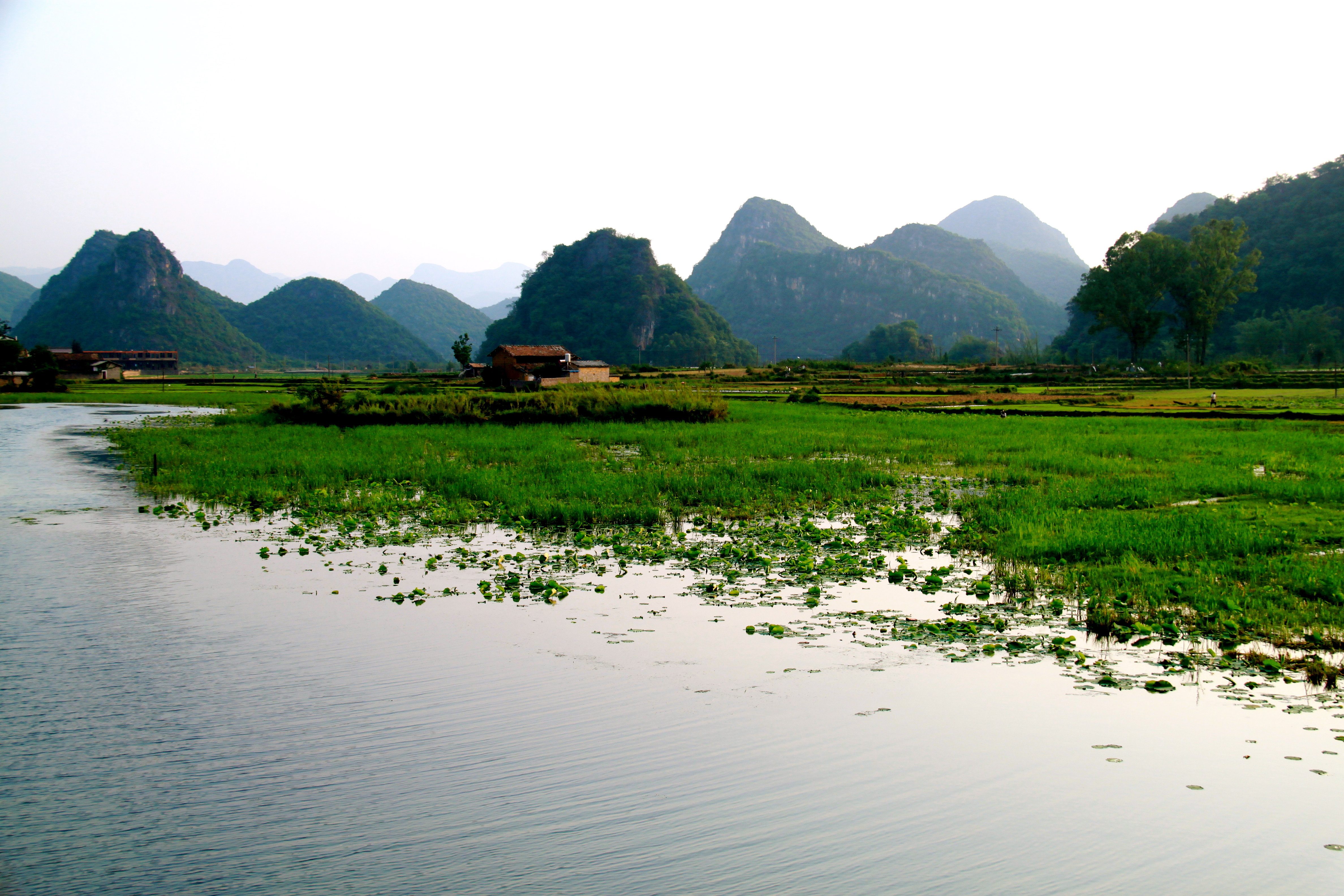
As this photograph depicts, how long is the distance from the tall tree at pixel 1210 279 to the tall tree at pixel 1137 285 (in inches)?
32.8

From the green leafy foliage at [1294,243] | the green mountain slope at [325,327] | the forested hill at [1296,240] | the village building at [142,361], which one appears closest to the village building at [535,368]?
the village building at [142,361]

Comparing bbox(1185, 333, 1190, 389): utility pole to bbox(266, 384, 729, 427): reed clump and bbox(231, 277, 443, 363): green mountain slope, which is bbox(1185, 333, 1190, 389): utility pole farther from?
bbox(231, 277, 443, 363): green mountain slope

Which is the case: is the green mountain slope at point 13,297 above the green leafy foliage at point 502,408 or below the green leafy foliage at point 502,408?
above

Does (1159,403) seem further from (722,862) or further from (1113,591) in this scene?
(722,862)

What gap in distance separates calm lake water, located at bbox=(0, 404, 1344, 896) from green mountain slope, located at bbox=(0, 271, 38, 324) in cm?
21155

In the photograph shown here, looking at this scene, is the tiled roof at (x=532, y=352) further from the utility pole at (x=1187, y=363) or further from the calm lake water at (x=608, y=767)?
the calm lake water at (x=608, y=767)

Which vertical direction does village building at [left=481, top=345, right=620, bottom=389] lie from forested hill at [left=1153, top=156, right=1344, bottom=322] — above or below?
below

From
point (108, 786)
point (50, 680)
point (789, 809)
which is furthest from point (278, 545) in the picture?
point (789, 809)

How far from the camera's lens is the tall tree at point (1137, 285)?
65.4 m

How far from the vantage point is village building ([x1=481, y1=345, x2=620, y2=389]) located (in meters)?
60.5

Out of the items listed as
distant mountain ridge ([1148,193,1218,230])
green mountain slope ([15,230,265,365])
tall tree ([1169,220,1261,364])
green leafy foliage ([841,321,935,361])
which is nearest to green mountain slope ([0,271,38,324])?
green mountain slope ([15,230,265,365])

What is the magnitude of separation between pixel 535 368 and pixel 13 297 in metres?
198

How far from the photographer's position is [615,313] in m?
138

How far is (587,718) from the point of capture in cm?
504
